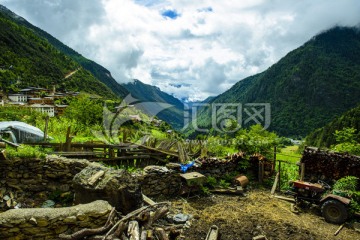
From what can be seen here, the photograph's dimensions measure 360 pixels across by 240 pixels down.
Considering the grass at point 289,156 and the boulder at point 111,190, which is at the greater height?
the boulder at point 111,190

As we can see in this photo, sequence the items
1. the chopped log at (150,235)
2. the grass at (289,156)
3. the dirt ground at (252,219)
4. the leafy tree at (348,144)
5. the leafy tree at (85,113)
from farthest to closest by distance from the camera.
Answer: the leafy tree at (85,113) < the grass at (289,156) < the leafy tree at (348,144) < the dirt ground at (252,219) < the chopped log at (150,235)

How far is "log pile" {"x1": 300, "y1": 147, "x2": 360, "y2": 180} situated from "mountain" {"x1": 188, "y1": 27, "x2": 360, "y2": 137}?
136791 mm

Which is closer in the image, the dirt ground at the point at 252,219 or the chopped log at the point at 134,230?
the chopped log at the point at 134,230

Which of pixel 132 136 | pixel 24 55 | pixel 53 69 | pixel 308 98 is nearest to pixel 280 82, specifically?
pixel 308 98

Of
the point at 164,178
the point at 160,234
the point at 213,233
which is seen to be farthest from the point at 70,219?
the point at 164,178

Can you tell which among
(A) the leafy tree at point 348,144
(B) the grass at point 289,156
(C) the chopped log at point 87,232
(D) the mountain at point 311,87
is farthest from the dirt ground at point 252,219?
(D) the mountain at point 311,87

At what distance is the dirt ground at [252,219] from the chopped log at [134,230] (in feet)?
5.41

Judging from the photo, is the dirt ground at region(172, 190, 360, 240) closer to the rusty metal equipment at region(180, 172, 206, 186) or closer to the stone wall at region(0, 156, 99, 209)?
the rusty metal equipment at region(180, 172, 206, 186)

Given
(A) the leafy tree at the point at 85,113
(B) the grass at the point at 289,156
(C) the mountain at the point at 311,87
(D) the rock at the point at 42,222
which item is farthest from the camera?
(C) the mountain at the point at 311,87

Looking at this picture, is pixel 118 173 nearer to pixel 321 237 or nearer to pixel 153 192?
pixel 153 192

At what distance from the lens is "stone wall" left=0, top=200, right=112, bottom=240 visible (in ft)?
16.6

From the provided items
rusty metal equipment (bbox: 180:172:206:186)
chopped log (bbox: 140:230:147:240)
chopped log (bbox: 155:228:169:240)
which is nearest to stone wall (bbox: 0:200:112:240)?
chopped log (bbox: 140:230:147:240)

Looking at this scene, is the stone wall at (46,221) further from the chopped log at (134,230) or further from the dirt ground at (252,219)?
the dirt ground at (252,219)

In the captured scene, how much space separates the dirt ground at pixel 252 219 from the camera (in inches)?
279
